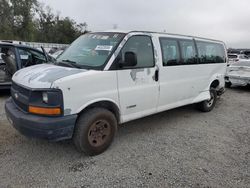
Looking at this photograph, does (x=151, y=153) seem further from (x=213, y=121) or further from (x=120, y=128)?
(x=213, y=121)

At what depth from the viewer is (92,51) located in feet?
12.5

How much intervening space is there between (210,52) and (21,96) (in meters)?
4.82

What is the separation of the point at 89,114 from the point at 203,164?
195 centimetres

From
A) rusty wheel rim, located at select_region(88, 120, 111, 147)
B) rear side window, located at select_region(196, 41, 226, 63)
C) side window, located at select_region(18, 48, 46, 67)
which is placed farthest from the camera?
side window, located at select_region(18, 48, 46, 67)

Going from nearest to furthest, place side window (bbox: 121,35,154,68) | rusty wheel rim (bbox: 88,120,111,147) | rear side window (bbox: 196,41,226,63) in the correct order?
rusty wheel rim (bbox: 88,120,111,147), side window (bbox: 121,35,154,68), rear side window (bbox: 196,41,226,63)

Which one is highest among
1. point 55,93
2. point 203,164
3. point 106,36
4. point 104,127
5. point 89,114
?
point 106,36

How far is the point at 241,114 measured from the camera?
20.1 feet

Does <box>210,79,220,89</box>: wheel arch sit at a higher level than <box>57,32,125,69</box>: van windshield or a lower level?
lower

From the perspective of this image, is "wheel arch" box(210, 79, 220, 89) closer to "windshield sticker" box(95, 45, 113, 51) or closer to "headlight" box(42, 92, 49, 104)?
"windshield sticker" box(95, 45, 113, 51)

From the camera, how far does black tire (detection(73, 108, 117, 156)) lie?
131 inches

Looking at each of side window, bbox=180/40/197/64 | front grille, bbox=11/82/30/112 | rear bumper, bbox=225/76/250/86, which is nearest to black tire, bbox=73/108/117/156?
front grille, bbox=11/82/30/112

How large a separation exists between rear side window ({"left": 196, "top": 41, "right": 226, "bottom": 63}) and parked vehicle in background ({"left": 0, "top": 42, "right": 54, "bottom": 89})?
4.06 m

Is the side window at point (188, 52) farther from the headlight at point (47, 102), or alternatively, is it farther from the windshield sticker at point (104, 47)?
the headlight at point (47, 102)

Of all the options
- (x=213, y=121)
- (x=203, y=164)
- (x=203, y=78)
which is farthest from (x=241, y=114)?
(x=203, y=164)
